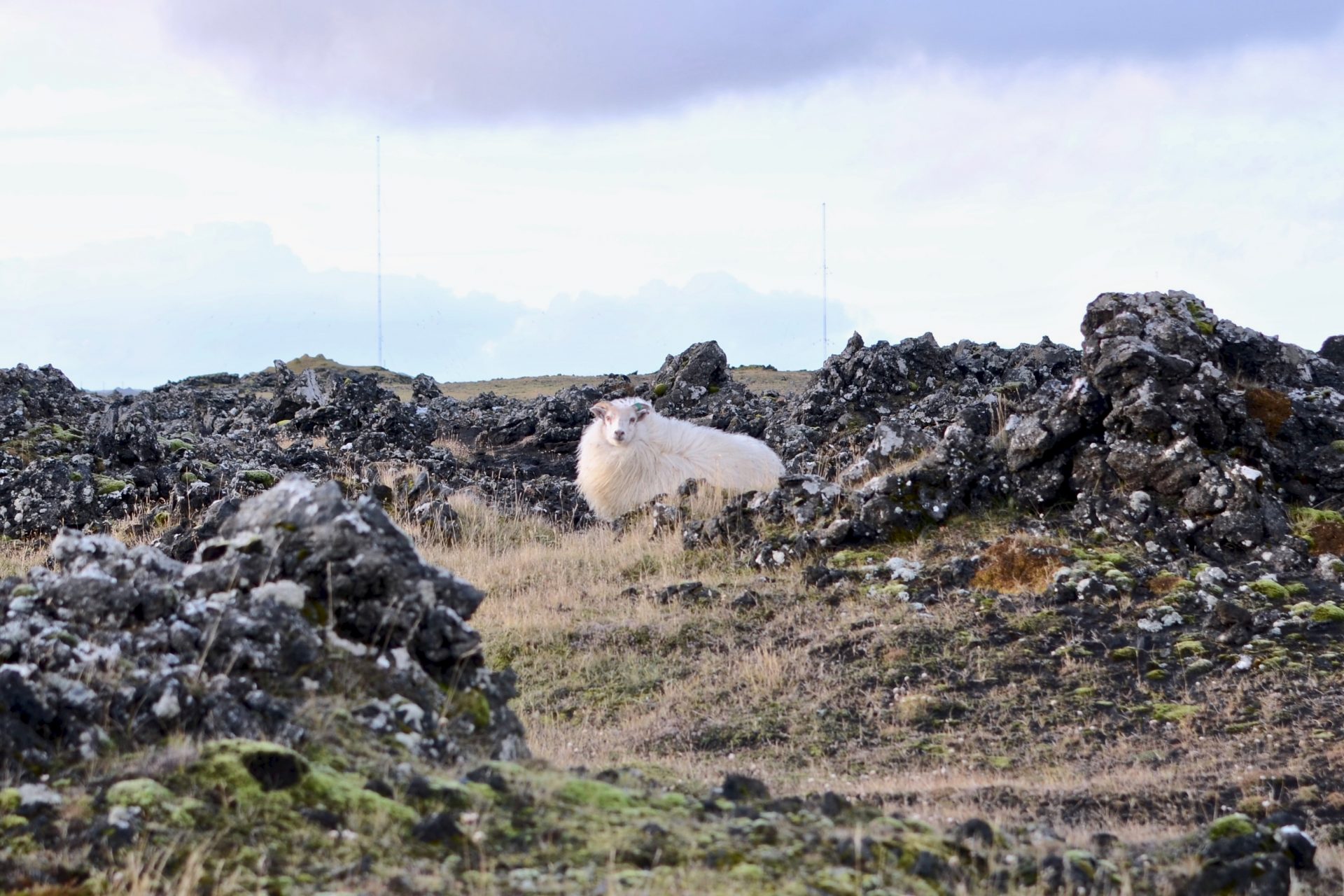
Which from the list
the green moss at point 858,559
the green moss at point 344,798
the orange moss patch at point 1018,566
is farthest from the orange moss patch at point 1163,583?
the green moss at point 344,798

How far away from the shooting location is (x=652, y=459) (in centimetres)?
1833

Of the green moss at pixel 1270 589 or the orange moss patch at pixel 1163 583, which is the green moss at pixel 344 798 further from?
the green moss at pixel 1270 589

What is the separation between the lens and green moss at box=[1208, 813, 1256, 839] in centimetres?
608

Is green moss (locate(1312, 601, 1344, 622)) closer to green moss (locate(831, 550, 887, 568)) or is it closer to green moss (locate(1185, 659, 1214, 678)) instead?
green moss (locate(1185, 659, 1214, 678))

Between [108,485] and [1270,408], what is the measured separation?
15300 mm

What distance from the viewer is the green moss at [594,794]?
211 inches

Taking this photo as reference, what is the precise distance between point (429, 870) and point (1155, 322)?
39.9 feet

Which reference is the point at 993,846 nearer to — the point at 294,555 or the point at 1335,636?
the point at 294,555

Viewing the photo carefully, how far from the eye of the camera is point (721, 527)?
1492cm

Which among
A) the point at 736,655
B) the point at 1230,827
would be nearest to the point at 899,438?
the point at 736,655

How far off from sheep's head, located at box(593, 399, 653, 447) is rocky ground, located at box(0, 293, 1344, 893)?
51.7 inches

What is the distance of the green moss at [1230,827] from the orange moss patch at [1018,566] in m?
5.87

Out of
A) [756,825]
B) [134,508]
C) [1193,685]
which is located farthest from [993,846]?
[134,508]

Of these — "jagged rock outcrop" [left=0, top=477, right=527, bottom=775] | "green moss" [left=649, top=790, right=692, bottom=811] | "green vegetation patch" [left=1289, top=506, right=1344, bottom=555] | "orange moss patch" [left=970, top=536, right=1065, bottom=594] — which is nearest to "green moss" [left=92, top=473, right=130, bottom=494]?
"orange moss patch" [left=970, top=536, right=1065, bottom=594]
